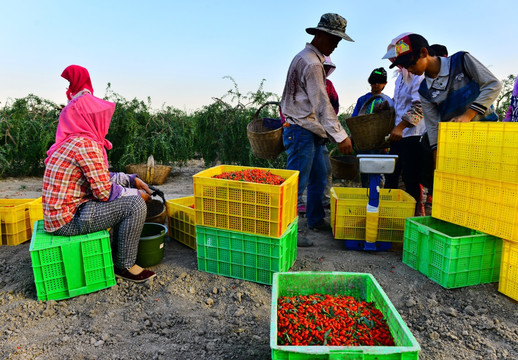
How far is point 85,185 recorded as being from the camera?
10.2ft

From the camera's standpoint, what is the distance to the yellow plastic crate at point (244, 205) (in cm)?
302

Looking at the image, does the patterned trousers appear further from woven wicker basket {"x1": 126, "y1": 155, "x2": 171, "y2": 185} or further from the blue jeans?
woven wicker basket {"x1": 126, "y1": 155, "x2": 171, "y2": 185}

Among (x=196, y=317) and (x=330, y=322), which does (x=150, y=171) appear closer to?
(x=196, y=317)

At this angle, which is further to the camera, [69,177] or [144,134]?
[144,134]

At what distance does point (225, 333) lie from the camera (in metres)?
2.56

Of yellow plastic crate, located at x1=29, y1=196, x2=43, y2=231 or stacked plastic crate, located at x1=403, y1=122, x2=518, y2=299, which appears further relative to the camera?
yellow plastic crate, located at x1=29, y1=196, x2=43, y2=231

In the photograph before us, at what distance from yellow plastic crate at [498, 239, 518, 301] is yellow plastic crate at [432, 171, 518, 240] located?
11cm

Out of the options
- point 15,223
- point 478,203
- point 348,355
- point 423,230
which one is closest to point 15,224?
point 15,223

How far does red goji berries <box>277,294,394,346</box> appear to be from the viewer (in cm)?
188

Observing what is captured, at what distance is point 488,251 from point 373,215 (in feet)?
3.41

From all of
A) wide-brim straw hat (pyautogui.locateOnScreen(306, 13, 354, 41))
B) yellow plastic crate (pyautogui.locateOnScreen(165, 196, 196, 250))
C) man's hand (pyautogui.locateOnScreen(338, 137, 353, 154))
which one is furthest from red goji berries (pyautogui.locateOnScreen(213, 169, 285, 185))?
wide-brim straw hat (pyautogui.locateOnScreen(306, 13, 354, 41))

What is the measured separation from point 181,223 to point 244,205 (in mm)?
1245

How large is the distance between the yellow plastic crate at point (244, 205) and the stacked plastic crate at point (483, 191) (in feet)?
4.54

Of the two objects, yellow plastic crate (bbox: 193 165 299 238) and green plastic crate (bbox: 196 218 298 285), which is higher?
yellow plastic crate (bbox: 193 165 299 238)
